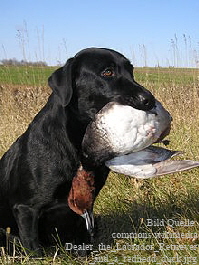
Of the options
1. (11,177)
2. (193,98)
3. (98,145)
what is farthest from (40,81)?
(98,145)

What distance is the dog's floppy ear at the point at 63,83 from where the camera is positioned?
293cm

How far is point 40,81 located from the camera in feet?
31.1

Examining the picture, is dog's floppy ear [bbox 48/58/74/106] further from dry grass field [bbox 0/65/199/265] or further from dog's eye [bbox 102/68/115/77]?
dry grass field [bbox 0/65/199/265]

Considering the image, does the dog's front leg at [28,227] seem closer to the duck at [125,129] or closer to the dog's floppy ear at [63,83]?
the duck at [125,129]

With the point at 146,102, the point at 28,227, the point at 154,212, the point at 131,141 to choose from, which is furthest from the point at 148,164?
the point at 154,212

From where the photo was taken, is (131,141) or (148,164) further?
(148,164)

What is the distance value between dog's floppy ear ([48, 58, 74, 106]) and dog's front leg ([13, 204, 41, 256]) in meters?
0.85

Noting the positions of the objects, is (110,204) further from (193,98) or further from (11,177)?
(193,98)

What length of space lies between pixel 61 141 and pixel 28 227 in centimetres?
68

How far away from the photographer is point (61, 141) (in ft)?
10.2

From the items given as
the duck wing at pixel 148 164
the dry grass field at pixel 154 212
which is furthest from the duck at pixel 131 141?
the dry grass field at pixel 154 212

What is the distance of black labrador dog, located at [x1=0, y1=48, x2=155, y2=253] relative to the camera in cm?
303

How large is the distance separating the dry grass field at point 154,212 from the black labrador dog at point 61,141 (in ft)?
0.98

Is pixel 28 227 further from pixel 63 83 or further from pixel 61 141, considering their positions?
pixel 63 83
